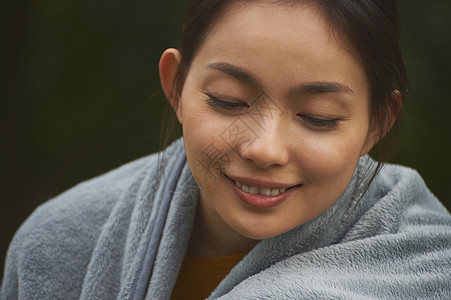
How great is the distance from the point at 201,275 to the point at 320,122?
0.43 m

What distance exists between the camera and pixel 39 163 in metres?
2.12

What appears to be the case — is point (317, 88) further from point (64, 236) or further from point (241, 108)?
point (64, 236)

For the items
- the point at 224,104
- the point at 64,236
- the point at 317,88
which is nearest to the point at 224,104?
the point at 224,104

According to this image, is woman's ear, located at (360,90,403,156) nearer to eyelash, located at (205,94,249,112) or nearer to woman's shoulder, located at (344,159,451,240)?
woman's shoulder, located at (344,159,451,240)

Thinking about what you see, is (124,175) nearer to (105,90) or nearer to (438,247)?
(438,247)

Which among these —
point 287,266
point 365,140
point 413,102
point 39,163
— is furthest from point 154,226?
point 39,163

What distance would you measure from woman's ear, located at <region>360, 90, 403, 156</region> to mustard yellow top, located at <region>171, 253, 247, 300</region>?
33 centimetres

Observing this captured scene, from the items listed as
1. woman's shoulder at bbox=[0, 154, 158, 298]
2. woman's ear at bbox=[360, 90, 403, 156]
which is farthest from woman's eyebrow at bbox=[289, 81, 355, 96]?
woman's shoulder at bbox=[0, 154, 158, 298]

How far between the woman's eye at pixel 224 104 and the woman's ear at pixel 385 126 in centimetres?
24

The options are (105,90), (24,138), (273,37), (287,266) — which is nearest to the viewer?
(273,37)

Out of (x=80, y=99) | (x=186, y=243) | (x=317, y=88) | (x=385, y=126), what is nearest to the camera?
(x=317, y=88)

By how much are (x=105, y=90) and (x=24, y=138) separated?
45 cm

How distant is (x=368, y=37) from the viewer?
76 centimetres

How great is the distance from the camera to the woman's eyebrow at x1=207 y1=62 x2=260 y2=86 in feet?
2.37
